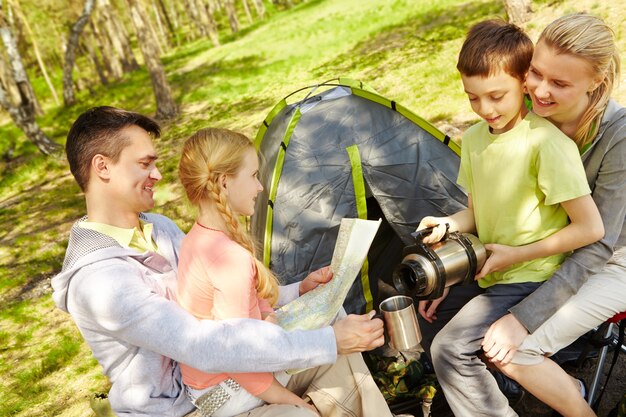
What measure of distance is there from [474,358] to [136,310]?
1.34 m

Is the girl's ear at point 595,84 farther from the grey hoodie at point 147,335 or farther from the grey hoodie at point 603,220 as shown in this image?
the grey hoodie at point 147,335

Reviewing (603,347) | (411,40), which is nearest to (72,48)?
(411,40)

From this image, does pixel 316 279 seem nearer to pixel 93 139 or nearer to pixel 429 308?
pixel 429 308

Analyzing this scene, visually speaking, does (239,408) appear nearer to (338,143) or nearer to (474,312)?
(474,312)

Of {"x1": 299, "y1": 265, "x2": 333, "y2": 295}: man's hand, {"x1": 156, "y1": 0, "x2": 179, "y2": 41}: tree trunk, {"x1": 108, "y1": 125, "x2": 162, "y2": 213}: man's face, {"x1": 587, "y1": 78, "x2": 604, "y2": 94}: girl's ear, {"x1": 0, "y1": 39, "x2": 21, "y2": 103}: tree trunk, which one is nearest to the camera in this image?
{"x1": 587, "y1": 78, "x2": 604, "y2": 94}: girl's ear

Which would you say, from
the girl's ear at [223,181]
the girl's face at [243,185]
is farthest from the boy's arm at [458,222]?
the girl's ear at [223,181]

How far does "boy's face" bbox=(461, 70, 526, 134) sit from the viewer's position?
1.94 meters

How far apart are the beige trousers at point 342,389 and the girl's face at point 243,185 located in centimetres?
74

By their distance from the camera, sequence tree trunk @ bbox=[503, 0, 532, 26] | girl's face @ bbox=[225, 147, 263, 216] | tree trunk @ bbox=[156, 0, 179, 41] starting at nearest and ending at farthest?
1. girl's face @ bbox=[225, 147, 263, 216]
2. tree trunk @ bbox=[503, 0, 532, 26]
3. tree trunk @ bbox=[156, 0, 179, 41]

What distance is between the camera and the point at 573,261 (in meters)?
Answer: 1.94

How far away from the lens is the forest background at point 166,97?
421 cm

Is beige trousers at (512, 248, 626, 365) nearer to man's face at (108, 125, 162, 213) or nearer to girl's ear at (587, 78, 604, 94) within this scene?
girl's ear at (587, 78, 604, 94)

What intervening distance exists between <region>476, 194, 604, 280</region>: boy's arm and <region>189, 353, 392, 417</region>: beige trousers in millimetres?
739

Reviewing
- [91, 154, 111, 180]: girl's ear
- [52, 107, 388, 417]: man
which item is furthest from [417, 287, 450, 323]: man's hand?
[91, 154, 111, 180]: girl's ear
